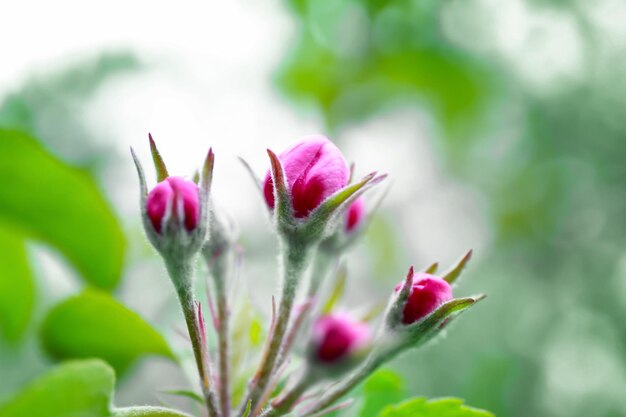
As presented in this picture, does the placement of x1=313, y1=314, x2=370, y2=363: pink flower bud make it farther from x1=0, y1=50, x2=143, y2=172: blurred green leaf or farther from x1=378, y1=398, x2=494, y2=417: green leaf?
x1=0, y1=50, x2=143, y2=172: blurred green leaf

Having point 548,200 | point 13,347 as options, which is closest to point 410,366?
point 548,200

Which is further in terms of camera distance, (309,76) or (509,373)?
(509,373)

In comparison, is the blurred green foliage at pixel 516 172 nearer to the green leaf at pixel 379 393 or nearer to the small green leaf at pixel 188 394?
the green leaf at pixel 379 393

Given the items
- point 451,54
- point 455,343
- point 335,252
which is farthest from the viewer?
point 455,343

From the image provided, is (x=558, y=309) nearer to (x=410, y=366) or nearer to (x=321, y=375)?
(x=410, y=366)

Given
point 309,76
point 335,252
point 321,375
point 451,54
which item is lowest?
point 321,375

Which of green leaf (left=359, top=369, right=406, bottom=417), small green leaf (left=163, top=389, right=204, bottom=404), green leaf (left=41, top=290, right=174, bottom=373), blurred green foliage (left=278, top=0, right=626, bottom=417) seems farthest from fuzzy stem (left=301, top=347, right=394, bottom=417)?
blurred green foliage (left=278, top=0, right=626, bottom=417)
